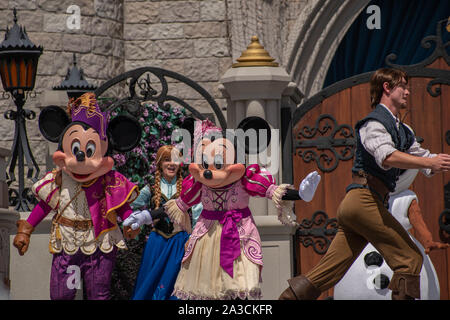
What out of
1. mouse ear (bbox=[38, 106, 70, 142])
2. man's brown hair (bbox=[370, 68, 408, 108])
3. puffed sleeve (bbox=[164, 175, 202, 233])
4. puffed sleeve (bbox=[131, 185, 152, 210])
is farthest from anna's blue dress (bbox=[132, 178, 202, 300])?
man's brown hair (bbox=[370, 68, 408, 108])

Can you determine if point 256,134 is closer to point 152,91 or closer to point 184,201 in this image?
point 184,201

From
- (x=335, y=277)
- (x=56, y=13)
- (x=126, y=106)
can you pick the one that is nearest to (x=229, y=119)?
(x=126, y=106)

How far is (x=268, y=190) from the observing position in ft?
23.1

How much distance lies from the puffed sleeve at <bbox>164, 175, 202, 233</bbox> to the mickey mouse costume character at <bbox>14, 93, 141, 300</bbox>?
0.30 metres

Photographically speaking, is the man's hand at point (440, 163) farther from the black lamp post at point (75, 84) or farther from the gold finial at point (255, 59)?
the black lamp post at point (75, 84)

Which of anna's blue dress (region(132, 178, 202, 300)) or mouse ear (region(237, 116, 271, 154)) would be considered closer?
mouse ear (region(237, 116, 271, 154))

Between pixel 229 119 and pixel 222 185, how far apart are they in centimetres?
173

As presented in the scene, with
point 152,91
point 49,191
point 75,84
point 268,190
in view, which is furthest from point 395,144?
point 75,84

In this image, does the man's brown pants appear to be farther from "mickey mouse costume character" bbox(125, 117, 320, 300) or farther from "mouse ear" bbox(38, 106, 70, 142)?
"mouse ear" bbox(38, 106, 70, 142)

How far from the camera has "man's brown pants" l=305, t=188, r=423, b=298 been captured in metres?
6.18

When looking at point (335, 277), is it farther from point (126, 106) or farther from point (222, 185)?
point (126, 106)

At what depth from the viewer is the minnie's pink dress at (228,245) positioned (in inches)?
273

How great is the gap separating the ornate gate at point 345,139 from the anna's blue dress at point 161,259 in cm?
99
